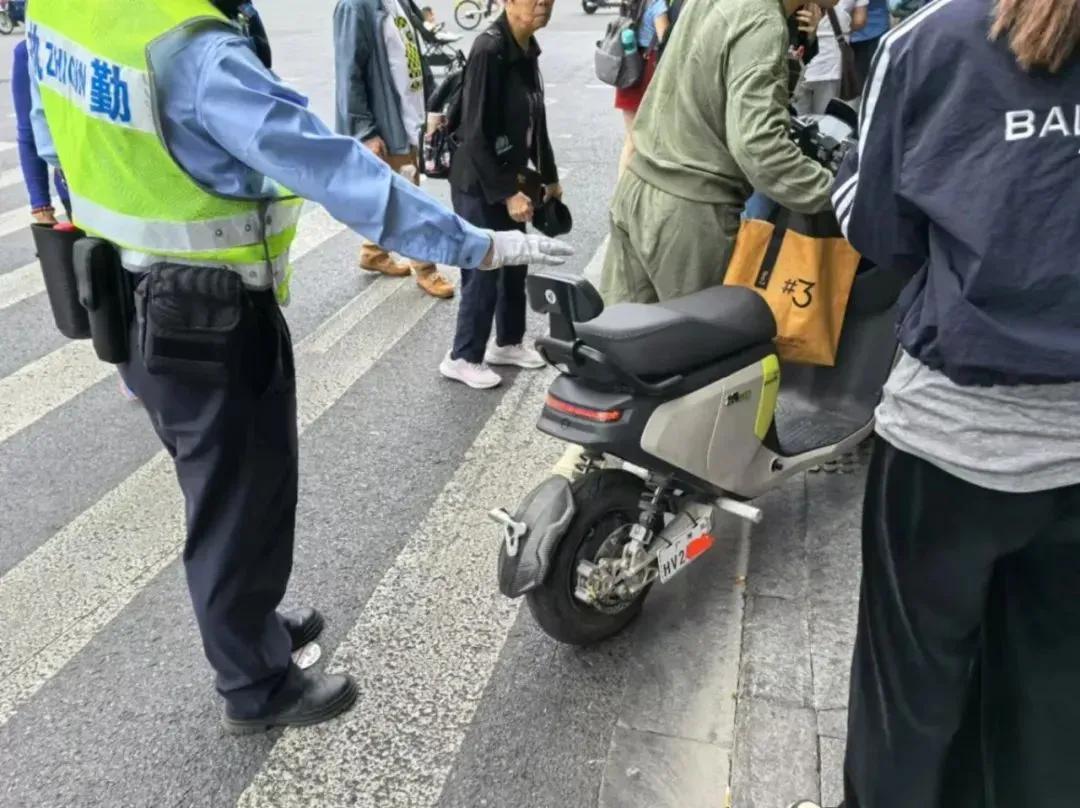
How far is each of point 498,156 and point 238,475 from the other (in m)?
2.29

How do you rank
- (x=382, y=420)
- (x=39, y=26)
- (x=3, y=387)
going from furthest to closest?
(x=3, y=387) → (x=382, y=420) → (x=39, y=26)

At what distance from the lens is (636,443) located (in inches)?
102

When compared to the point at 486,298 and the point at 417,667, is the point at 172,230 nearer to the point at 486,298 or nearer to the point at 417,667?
the point at 417,667

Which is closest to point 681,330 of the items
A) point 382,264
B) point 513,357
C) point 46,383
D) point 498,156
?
point 498,156

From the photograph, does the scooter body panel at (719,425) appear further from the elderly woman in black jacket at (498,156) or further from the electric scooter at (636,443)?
the elderly woman in black jacket at (498,156)

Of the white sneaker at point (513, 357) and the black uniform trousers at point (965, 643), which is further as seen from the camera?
the white sneaker at point (513, 357)

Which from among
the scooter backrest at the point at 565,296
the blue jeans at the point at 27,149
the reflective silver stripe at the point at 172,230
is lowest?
the blue jeans at the point at 27,149

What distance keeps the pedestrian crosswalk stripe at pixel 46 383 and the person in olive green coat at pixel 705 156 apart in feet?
8.97

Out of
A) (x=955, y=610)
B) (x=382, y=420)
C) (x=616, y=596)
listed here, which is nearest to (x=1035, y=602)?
(x=955, y=610)

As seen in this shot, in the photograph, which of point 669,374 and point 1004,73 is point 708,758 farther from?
point 1004,73

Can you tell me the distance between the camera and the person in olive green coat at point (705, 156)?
2797 millimetres

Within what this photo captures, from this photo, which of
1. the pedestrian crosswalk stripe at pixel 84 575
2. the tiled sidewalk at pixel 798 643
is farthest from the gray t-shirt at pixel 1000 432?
the pedestrian crosswalk stripe at pixel 84 575

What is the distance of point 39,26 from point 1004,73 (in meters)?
1.90

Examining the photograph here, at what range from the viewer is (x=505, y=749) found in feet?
8.38
